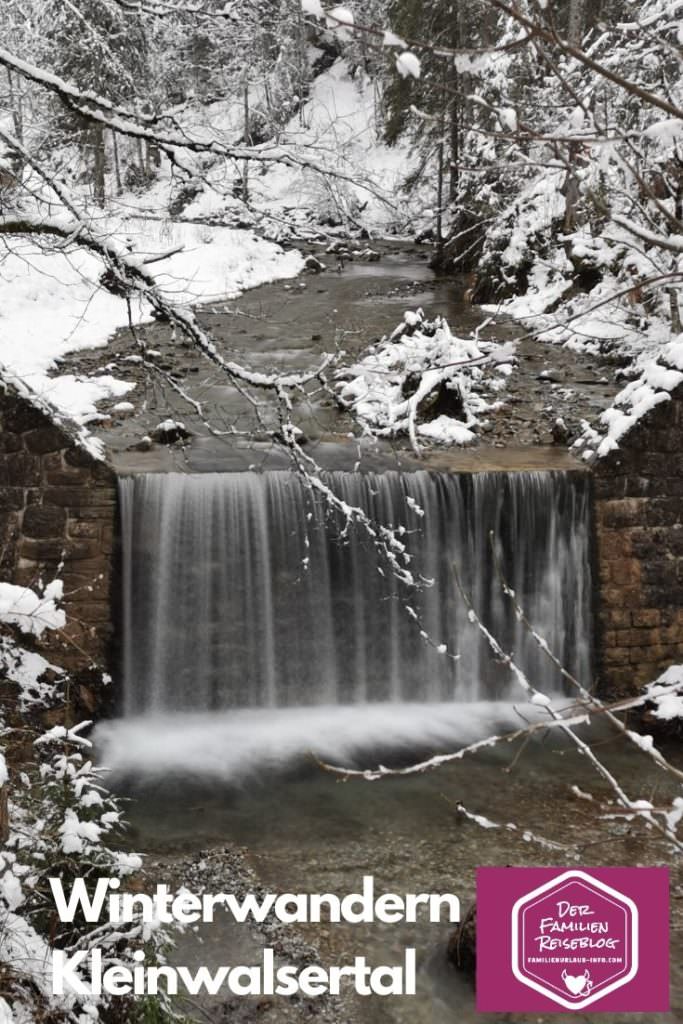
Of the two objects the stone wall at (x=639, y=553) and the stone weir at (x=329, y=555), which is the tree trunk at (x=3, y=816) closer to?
the stone weir at (x=329, y=555)

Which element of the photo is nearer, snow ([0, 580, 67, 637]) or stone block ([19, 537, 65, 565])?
snow ([0, 580, 67, 637])

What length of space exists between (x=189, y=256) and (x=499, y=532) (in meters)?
13.0

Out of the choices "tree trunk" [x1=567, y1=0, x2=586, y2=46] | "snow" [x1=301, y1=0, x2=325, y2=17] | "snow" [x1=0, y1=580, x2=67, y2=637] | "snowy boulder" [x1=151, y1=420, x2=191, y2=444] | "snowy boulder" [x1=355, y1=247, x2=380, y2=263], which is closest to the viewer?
"snow" [x1=301, y1=0, x2=325, y2=17]

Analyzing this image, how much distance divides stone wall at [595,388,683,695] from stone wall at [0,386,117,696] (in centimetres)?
448

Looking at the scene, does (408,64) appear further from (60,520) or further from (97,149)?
(97,149)

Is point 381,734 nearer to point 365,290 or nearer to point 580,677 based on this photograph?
point 580,677

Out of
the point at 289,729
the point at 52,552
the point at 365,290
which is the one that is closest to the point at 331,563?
the point at 289,729

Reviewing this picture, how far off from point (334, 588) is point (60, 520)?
8.07 ft

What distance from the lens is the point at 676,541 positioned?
8078mm

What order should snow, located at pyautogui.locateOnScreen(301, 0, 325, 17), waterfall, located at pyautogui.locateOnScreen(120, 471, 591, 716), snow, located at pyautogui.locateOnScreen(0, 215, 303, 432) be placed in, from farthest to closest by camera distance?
snow, located at pyautogui.locateOnScreen(0, 215, 303, 432) < waterfall, located at pyautogui.locateOnScreen(120, 471, 591, 716) < snow, located at pyautogui.locateOnScreen(301, 0, 325, 17)

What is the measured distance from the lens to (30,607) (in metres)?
4.49

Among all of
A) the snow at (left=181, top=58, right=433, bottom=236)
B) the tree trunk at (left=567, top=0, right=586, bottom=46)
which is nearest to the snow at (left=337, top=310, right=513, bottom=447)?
the snow at (left=181, top=58, right=433, bottom=236)

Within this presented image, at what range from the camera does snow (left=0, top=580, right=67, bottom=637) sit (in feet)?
13.2

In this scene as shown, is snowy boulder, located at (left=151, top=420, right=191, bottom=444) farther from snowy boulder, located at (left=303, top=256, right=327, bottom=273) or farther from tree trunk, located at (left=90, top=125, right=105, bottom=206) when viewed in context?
snowy boulder, located at (left=303, top=256, right=327, bottom=273)
